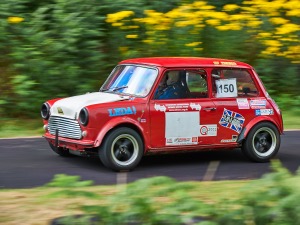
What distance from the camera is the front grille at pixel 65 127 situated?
10.4 meters

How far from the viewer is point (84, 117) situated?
10.2 metres

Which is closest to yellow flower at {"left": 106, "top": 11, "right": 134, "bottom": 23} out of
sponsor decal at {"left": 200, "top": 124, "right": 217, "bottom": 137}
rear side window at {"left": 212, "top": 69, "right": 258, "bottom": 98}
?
rear side window at {"left": 212, "top": 69, "right": 258, "bottom": 98}

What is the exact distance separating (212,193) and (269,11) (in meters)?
10.8

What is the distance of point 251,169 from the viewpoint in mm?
10844

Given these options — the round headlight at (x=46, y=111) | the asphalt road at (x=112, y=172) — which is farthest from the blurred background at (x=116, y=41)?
the round headlight at (x=46, y=111)

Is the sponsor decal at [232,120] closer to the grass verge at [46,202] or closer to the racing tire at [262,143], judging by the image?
the racing tire at [262,143]

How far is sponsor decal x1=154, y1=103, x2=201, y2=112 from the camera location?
10.6 metres

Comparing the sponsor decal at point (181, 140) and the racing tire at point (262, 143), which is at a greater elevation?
the sponsor decal at point (181, 140)

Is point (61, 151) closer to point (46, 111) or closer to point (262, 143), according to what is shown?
point (46, 111)

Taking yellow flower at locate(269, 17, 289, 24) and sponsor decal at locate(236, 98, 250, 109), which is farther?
yellow flower at locate(269, 17, 289, 24)

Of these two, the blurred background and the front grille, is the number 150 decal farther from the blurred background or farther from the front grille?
the blurred background

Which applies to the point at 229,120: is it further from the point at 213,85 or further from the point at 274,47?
the point at 274,47

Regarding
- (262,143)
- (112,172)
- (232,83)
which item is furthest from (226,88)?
(112,172)

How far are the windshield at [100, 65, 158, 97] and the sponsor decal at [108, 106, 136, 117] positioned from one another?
1.23 ft
